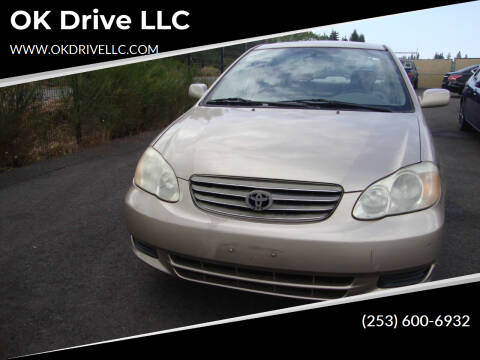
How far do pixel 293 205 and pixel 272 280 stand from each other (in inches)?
15.3

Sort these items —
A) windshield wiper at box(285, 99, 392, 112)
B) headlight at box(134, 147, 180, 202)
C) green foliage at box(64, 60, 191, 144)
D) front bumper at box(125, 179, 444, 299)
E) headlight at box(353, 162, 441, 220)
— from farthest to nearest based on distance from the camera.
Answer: green foliage at box(64, 60, 191, 144) < windshield wiper at box(285, 99, 392, 112) < headlight at box(134, 147, 180, 202) < headlight at box(353, 162, 441, 220) < front bumper at box(125, 179, 444, 299)

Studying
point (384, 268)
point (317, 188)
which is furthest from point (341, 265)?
point (317, 188)

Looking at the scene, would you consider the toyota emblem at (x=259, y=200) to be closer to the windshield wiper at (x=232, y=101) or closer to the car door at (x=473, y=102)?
the windshield wiper at (x=232, y=101)

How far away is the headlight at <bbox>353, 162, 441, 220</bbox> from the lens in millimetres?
2385

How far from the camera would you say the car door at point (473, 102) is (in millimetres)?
8156

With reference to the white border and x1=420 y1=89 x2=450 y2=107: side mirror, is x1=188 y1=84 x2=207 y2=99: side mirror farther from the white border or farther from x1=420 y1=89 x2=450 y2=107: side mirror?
the white border

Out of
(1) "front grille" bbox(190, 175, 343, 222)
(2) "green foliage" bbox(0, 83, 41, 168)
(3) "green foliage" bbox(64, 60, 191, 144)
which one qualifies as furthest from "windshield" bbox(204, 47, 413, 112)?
(3) "green foliage" bbox(64, 60, 191, 144)

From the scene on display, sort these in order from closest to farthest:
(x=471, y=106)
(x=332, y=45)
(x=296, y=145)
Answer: (x=296, y=145) → (x=332, y=45) → (x=471, y=106)

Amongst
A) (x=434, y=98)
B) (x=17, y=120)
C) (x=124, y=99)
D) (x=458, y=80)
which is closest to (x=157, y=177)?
(x=434, y=98)

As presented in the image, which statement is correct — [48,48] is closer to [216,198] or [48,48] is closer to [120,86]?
[120,86]

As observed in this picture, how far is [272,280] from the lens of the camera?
2406 mm

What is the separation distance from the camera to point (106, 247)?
12.1ft

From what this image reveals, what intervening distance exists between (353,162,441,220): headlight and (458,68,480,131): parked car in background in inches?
247

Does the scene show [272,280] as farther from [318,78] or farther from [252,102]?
[318,78]
